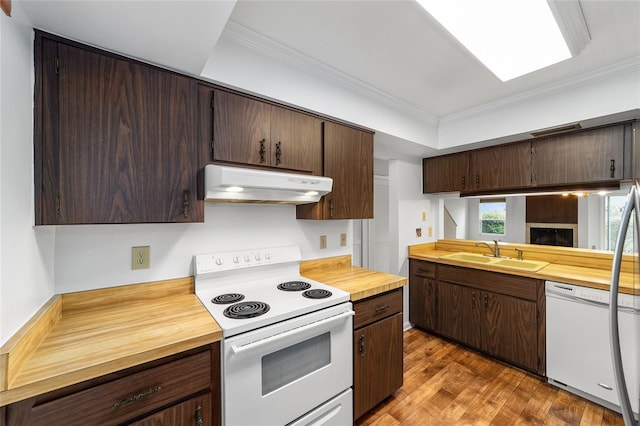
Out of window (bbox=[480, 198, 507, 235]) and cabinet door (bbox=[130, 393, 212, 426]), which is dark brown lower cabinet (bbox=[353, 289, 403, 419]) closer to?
cabinet door (bbox=[130, 393, 212, 426])

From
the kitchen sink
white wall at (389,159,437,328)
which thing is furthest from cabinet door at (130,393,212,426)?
the kitchen sink

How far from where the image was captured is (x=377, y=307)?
1824 millimetres

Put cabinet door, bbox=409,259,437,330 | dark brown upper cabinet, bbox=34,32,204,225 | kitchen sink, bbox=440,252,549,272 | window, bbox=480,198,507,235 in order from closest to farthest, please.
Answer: dark brown upper cabinet, bbox=34,32,204,225, kitchen sink, bbox=440,252,549,272, cabinet door, bbox=409,259,437,330, window, bbox=480,198,507,235

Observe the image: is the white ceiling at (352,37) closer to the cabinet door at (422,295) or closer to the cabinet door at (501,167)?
the cabinet door at (501,167)

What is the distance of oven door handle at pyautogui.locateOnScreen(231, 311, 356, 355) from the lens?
1157 millimetres

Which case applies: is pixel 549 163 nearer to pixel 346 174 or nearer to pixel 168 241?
pixel 346 174

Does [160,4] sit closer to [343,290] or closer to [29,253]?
[29,253]

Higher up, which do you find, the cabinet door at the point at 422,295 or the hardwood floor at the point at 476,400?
the cabinet door at the point at 422,295

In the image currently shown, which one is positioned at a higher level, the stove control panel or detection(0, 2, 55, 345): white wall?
detection(0, 2, 55, 345): white wall

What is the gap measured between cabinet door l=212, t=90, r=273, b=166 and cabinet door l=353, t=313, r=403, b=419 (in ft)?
4.33

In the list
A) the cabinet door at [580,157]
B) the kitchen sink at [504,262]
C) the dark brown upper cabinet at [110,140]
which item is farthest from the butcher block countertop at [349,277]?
the cabinet door at [580,157]

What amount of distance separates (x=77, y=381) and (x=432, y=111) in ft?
10.4

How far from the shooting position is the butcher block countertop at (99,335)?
0.82 m

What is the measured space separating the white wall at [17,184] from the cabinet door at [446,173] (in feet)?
11.1
